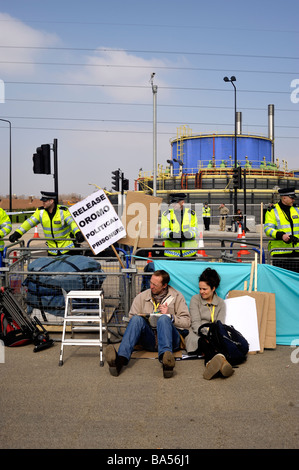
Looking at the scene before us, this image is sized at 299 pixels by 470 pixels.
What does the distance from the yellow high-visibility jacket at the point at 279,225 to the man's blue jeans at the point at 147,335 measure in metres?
2.43

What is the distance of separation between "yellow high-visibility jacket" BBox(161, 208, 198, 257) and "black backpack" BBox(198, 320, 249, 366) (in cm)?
212

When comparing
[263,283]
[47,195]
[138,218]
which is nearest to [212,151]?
[47,195]

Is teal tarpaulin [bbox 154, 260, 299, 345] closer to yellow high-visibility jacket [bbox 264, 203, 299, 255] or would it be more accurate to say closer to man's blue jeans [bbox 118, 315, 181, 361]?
yellow high-visibility jacket [bbox 264, 203, 299, 255]

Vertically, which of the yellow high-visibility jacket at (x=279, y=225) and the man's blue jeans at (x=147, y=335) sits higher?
the yellow high-visibility jacket at (x=279, y=225)

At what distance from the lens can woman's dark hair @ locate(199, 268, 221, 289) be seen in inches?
247

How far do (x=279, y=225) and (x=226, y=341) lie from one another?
260 cm

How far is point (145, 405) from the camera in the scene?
14.7 feet

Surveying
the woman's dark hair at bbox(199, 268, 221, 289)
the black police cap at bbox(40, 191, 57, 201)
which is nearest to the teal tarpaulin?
the woman's dark hair at bbox(199, 268, 221, 289)

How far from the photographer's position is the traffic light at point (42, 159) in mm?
14539

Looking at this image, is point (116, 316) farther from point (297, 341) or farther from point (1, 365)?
point (297, 341)

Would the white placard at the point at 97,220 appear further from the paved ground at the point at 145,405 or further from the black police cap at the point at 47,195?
the black police cap at the point at 47,195

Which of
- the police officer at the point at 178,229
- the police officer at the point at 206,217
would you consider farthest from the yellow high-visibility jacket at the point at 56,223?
the police officer at the point at 206,217

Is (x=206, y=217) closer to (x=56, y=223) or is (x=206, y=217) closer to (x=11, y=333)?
(x=56, y=223)
